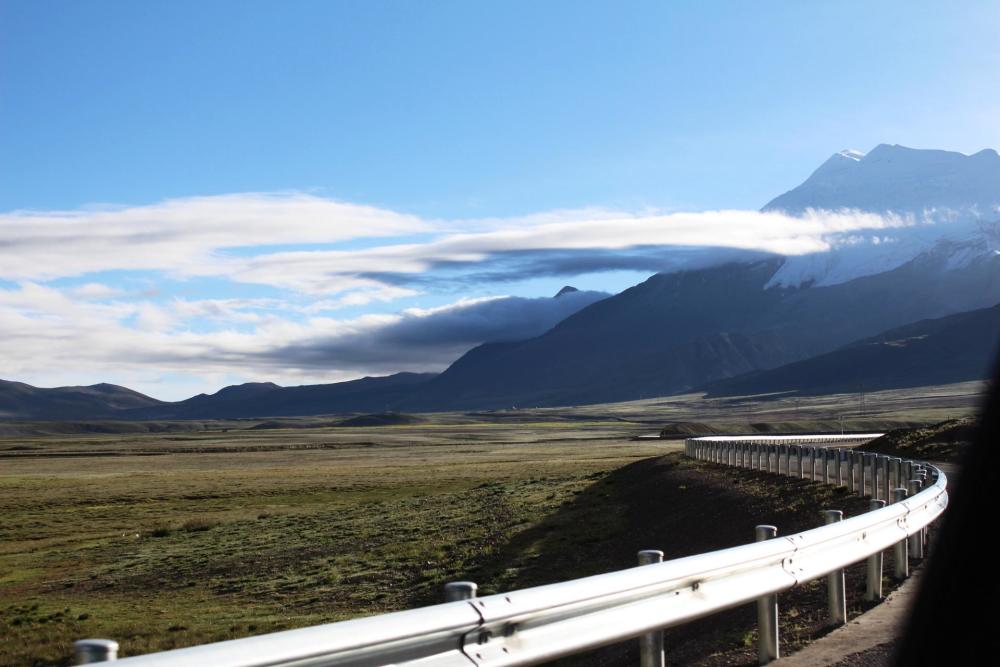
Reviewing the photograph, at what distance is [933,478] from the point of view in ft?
56.9

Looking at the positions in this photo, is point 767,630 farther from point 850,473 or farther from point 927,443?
point 927,443

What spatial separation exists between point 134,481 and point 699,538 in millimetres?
51987

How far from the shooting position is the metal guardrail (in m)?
4.44

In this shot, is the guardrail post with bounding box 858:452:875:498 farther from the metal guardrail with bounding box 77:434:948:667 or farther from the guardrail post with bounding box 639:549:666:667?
the guardrail post with bounding box 639:549:666:667

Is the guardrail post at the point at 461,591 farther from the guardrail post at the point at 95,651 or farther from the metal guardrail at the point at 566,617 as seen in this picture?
the guardrail post at the point at 95,651

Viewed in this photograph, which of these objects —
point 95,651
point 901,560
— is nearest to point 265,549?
point 901,560

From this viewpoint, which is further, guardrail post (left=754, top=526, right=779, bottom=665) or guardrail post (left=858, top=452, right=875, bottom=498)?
guardrail post (left=858, top=452, right=875, bottom=498)

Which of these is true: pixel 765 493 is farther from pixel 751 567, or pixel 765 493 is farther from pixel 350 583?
pixel 751 567

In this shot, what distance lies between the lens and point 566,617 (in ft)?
20.4

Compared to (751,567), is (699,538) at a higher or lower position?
lower

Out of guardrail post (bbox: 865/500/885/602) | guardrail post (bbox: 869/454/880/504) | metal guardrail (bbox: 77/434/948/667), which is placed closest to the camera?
metal guardrail (bbox: 77/434/948/667)

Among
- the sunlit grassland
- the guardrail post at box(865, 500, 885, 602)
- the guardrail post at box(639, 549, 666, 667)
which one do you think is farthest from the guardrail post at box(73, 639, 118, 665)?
the sunlit grassland

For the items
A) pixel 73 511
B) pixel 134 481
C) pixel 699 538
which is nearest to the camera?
pixel 699 538

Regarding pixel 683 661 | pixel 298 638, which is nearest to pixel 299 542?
pixel 683 661
